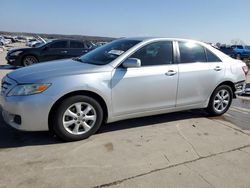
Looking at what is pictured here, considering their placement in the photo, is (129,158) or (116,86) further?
(116,86)

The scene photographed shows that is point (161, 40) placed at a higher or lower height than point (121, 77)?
higher

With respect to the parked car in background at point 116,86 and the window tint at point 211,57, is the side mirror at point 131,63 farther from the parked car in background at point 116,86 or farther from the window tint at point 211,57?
the window tint at point 211,57

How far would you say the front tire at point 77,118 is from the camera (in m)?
3.73

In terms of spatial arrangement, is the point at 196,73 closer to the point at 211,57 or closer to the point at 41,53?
the point at 211,57

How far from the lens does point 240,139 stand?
4316 millimetres

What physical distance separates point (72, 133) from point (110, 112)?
0.66 metres

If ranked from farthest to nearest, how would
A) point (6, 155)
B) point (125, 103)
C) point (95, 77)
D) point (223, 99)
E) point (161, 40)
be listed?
point (223, 99)
point (161, 40)
point (125, 103)
point (95, 77)
point (6, 155)

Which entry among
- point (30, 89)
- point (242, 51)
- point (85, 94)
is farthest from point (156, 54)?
point (242, 51)

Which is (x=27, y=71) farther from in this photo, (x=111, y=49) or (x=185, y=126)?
(x=185, y=126)

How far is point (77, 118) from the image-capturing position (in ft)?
12.7

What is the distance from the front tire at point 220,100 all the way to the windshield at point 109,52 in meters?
1.98

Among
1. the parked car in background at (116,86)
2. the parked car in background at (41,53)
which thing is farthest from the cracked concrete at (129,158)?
the parked car in background at (41,53)

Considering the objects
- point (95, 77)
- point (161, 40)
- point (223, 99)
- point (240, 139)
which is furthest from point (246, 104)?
point (95, 77)

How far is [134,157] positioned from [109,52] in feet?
6.26
